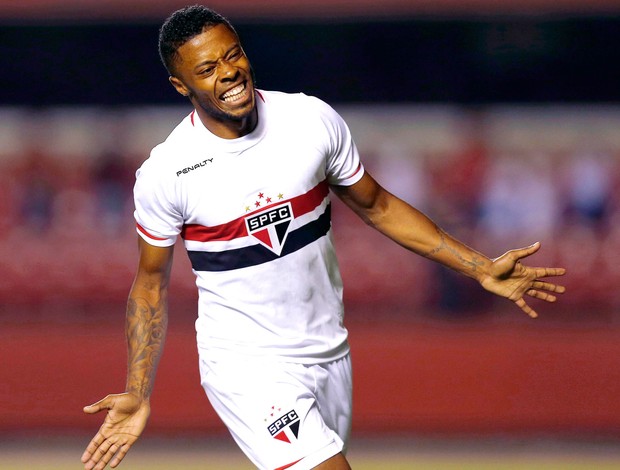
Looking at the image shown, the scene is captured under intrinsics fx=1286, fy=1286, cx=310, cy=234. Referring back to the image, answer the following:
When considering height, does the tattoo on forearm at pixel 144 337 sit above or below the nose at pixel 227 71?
below

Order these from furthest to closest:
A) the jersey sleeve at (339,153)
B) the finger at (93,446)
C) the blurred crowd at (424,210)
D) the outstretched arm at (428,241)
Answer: the blurred crowd at (424,210) → the outstretched arm at (428,241) → the jersey sleeve at (339,153) → the finger at (93,446)

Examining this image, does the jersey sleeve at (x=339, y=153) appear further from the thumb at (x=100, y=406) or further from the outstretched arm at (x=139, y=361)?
the thumb at (x=100, y=406)

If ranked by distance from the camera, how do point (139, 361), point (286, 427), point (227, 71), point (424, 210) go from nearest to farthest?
point (227, 71)
point (286, 427)
point (139, 361)
point (424, 210)

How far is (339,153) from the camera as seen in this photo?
15.0ft

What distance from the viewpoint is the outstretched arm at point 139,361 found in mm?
4336

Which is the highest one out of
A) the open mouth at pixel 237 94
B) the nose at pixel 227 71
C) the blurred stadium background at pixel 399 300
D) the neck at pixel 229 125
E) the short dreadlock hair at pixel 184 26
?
the short dreadlock hair at pixel 184 26

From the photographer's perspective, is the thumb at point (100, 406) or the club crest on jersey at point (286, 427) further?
the club crest on jersey at point (286, 427)

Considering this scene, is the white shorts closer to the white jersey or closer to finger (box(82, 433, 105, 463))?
the white jersey

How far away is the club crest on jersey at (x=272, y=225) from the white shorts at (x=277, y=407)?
1.38 ft

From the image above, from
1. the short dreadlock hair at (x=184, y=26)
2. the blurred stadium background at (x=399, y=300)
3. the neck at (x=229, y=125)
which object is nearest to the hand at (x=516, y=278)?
the neck at (x=229, y=125)

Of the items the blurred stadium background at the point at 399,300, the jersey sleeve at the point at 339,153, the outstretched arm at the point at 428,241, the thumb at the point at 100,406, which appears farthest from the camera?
the blurred stadium background at the point at 399,300

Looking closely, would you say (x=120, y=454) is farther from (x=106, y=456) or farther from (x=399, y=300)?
(x=399, y=300)

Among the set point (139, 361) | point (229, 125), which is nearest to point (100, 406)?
point (139, 361)

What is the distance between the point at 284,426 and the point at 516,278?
3.31 feet
